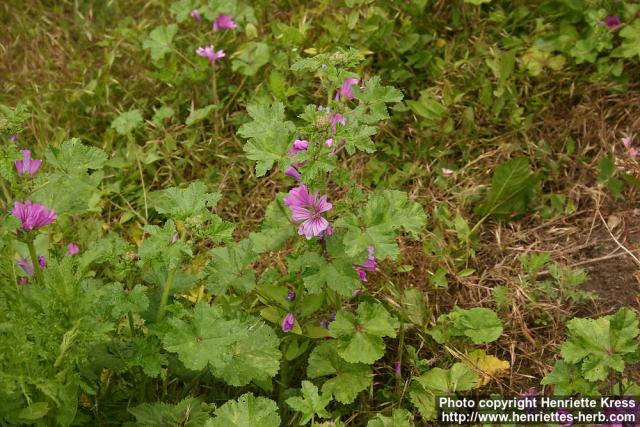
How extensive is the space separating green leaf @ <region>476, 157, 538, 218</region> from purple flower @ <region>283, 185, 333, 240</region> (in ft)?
3.18

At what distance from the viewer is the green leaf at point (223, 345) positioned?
6.29ft

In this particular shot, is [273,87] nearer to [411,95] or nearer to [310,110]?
[411,95]

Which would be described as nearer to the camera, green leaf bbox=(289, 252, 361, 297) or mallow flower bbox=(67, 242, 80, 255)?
green leaf bbox=(289, 252, 361, 297)

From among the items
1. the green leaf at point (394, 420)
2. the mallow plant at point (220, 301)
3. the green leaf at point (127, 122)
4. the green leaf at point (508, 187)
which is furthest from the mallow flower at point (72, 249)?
the green leaf at point (508, 187)

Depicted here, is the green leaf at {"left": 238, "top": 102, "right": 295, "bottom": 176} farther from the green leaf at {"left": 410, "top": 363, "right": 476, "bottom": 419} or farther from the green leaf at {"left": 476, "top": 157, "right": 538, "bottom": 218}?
the green leaf at {"left": 476, "top": 157, "right": 538, "bottom": 218}

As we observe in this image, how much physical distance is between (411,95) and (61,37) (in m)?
1.84

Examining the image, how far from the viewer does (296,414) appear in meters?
2.22

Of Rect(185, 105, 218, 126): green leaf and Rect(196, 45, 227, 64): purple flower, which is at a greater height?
Rect(196, 45, 227, 64): purple flower

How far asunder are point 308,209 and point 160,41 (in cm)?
158

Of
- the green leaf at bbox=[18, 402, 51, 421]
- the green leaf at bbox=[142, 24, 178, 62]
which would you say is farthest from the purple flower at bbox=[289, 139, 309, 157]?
the green leaf at bbox=[142, 24, 178, 62]

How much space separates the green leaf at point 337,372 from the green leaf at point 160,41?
1665mm

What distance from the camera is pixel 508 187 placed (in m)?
2.78

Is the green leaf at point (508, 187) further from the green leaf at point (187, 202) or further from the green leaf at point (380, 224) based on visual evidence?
the green leaf at point (187, 202)

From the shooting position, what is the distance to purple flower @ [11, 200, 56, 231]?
6.17ft
